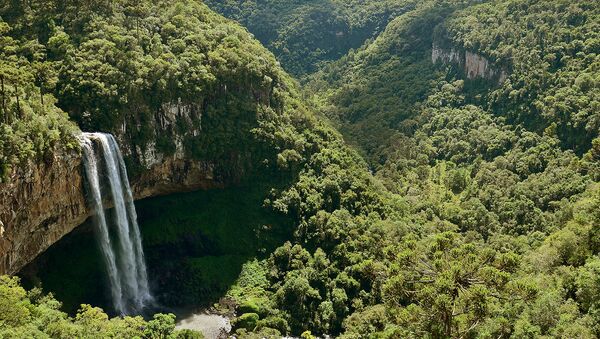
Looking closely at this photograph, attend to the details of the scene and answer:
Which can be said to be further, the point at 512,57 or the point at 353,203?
the point at 512,57

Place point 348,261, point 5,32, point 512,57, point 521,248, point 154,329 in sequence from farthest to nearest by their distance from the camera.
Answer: point 512,57 → point 521,248 → point 348,261 → point 5,32 → point 154,329

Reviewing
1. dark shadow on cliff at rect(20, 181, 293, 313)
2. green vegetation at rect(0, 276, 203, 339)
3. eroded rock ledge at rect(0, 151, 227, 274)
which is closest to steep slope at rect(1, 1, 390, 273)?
eroded rock ledge at rect(0, 151, 227, 274)

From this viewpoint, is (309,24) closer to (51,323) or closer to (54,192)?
(54,192)

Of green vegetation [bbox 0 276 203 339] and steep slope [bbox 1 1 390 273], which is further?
steep slope [bbox 1 1 390 273]

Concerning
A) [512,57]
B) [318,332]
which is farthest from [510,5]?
[318,332]

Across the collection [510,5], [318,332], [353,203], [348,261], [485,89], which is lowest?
[318,332]

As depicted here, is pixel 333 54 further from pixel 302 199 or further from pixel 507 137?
pixel 302 199

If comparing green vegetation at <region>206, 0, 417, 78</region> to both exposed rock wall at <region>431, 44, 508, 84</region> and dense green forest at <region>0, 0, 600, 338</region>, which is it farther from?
dense green forest at <region>0, 0, 600, 338</region>
